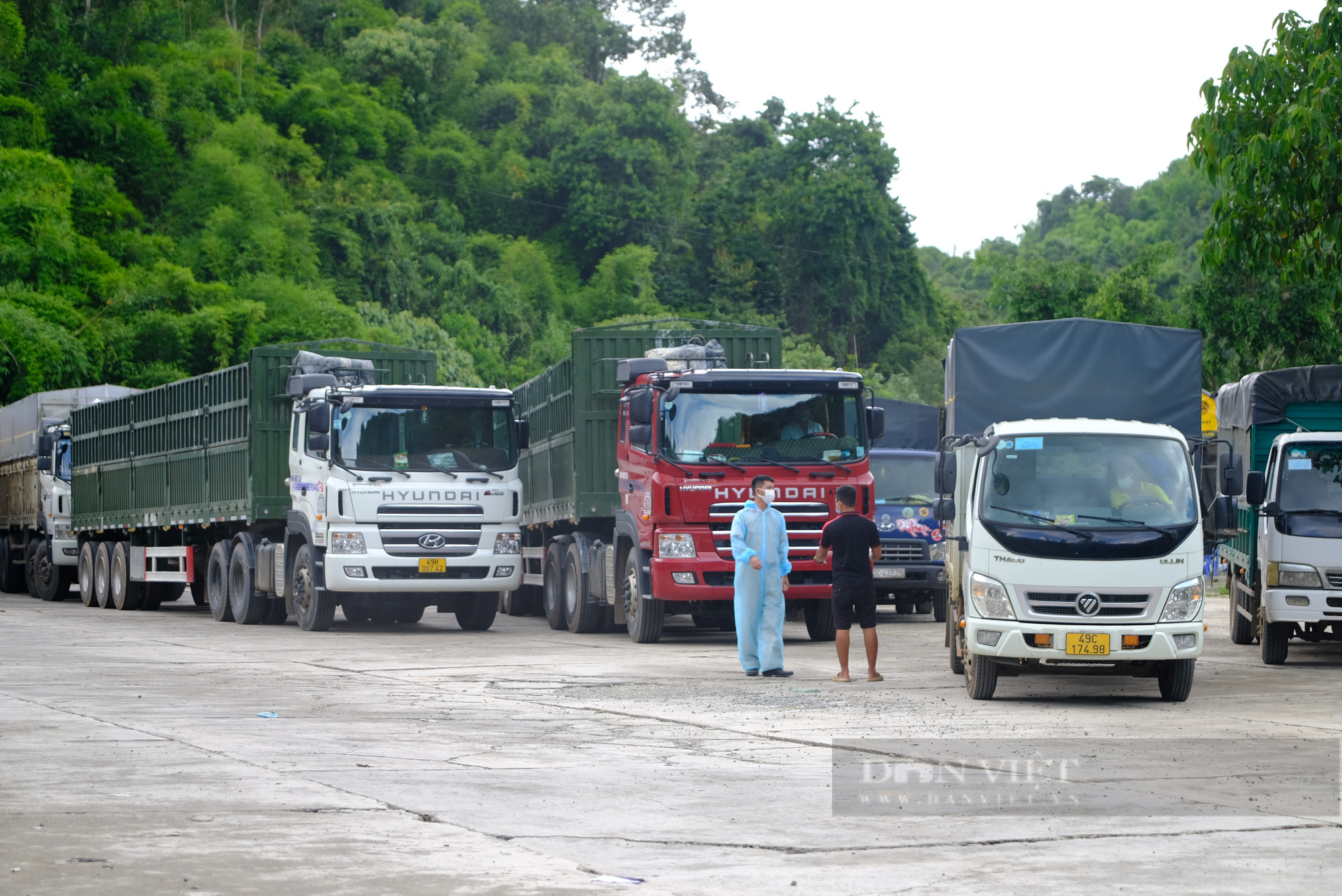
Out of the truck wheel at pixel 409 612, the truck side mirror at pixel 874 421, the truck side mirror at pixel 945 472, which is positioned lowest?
the truck wheel at pixel 409 612

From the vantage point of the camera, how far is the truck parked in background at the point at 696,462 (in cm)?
1738

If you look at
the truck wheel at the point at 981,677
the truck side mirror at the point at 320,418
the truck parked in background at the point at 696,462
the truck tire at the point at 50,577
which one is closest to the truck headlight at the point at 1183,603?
the truck wheel at the point at 981,677

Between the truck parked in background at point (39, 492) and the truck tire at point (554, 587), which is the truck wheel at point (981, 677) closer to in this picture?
the truck tire at point (554, 587)

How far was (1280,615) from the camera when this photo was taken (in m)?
15.3

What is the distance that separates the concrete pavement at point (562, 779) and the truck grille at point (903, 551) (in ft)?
21.6

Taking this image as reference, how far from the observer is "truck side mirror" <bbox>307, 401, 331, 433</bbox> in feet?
63.5

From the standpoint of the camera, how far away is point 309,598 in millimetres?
20594

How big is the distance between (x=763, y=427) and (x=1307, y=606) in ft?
18.5

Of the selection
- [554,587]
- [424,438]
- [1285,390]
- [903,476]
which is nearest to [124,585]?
[554,587]

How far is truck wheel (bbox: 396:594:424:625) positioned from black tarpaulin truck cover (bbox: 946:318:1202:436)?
10.1 meters

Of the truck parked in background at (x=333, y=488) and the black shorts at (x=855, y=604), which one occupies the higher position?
the truck parked in background at (x=333, y=488)

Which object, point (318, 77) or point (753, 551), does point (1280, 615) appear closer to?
point (753, 551)

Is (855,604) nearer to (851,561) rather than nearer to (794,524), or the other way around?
(851,561)

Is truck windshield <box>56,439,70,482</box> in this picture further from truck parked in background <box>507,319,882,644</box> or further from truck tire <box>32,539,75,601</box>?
truck parked in background <box>507,319,882,644</box>
